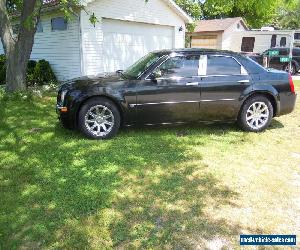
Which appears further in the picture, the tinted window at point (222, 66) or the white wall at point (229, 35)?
the white wall at point (229, 35)

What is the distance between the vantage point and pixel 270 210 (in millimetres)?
4117

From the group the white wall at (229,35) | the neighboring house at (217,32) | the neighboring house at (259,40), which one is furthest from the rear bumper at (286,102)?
the white wall at (229,35)

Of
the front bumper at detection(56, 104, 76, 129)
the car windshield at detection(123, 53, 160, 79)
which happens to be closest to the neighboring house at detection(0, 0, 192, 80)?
the car windshield at detection(123, 53, 160, 79)

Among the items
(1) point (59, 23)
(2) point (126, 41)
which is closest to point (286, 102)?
(2) point (126, 41)

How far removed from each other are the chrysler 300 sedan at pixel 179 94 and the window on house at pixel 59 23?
7423 mm

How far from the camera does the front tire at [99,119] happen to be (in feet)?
20.9

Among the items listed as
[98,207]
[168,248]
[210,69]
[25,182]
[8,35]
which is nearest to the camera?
[168,248]

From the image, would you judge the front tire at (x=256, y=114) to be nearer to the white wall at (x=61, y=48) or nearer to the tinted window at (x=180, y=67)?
the tinted window at (x=180, y=67)

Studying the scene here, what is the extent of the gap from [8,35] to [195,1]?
61.6 feet

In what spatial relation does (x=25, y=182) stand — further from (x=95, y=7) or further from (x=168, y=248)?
(x=95, y=7)

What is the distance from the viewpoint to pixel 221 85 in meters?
6.79

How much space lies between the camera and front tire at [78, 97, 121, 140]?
6371 millimetres

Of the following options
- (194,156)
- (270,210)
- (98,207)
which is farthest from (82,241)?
(194,156)

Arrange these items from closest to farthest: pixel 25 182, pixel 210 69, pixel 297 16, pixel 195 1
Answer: pixel 25 182 → pixel 210 69 → pixel 195 1 → pixel 297 16
